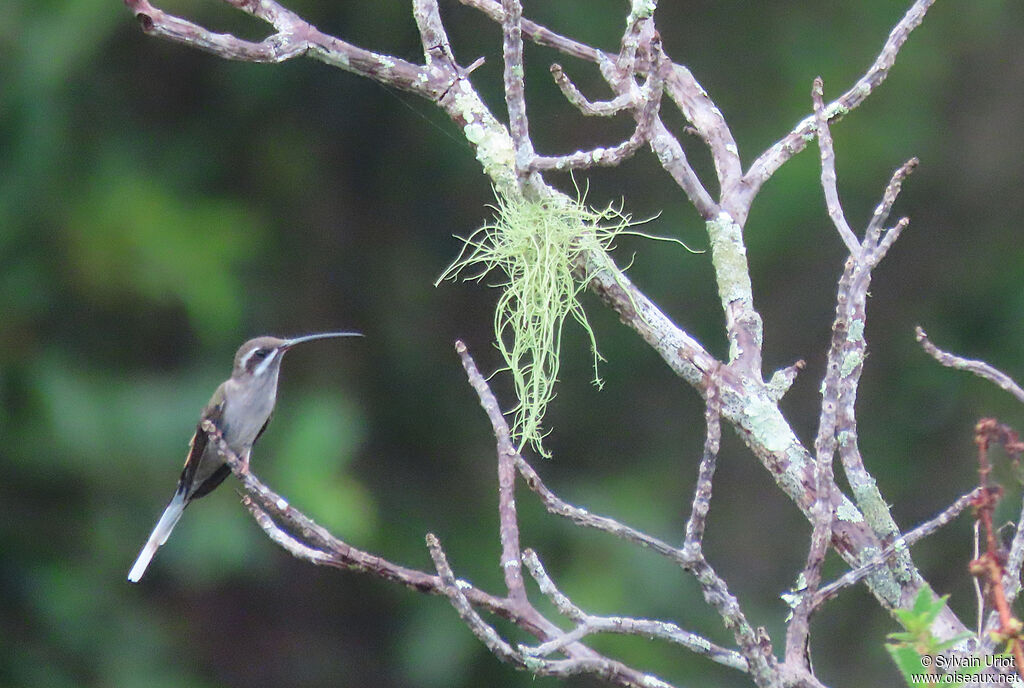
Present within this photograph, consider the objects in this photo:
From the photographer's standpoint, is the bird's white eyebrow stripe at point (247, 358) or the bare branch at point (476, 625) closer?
the bare branch at point (476, 625)

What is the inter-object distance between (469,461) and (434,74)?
4358 mm

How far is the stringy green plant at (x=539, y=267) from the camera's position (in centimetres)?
221

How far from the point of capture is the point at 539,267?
7.52ft

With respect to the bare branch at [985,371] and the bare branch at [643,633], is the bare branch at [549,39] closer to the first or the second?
the bare branch at [985,371]

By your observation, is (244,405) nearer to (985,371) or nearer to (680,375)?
(680,375)

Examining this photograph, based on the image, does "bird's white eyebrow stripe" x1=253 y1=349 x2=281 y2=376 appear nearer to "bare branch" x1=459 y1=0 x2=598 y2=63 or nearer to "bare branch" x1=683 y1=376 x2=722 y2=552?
"bare branch" x1=459 y1=0 x2=598 y2=63

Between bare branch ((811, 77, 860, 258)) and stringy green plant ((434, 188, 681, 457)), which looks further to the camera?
stringy green plant ((434, 188, 681, 457))

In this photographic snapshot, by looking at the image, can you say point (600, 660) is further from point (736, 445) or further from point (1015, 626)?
point (736, 445)

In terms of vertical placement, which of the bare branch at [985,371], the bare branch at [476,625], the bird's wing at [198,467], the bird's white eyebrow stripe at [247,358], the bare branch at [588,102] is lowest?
the bare branch at [476,625]

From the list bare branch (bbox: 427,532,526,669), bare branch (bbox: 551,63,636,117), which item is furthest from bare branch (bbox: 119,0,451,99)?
bare branch (bbox: 427,532,526,669)

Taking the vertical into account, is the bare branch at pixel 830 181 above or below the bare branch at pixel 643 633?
above

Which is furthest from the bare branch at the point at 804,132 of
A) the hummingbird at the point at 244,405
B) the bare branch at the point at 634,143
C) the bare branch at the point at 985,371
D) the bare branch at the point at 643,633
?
the hummingbird at the point at 244,405

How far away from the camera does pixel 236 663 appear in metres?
6.54

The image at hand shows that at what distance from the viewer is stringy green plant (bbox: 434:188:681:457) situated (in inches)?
87.2
